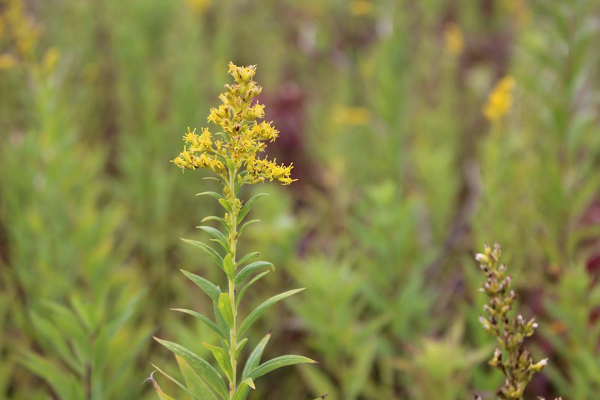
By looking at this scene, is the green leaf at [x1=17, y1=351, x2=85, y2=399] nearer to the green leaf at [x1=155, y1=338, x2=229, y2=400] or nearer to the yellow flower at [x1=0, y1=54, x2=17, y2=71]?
the green leaf at [x1=155, y1=338, x2=229, y2=400]

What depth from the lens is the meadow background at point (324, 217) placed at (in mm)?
1859

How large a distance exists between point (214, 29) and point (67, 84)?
191 cm

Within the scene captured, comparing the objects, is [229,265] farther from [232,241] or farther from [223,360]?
[223,360]

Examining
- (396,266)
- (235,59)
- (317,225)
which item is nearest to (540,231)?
(396,266)

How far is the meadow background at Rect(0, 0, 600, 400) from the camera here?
6.10 feet

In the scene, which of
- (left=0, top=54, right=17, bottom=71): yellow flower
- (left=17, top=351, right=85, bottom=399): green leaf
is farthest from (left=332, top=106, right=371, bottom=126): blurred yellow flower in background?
(left=17, top=351, right=85, bottom=399): green leaf

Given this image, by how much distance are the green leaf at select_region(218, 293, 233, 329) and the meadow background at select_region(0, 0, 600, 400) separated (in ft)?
1.57

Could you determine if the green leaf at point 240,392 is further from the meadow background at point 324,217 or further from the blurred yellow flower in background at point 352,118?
the blurred yellow flower in background at point 352,118

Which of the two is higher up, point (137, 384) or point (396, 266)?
point (396, 266)

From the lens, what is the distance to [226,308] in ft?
3.04

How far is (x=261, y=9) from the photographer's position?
5445 millimetres

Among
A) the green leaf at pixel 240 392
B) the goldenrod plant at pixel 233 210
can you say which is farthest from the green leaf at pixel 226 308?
the green leaf at pixel 240 392

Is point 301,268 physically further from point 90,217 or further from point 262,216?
point 90,217

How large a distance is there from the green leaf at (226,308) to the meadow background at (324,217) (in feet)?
1.57
